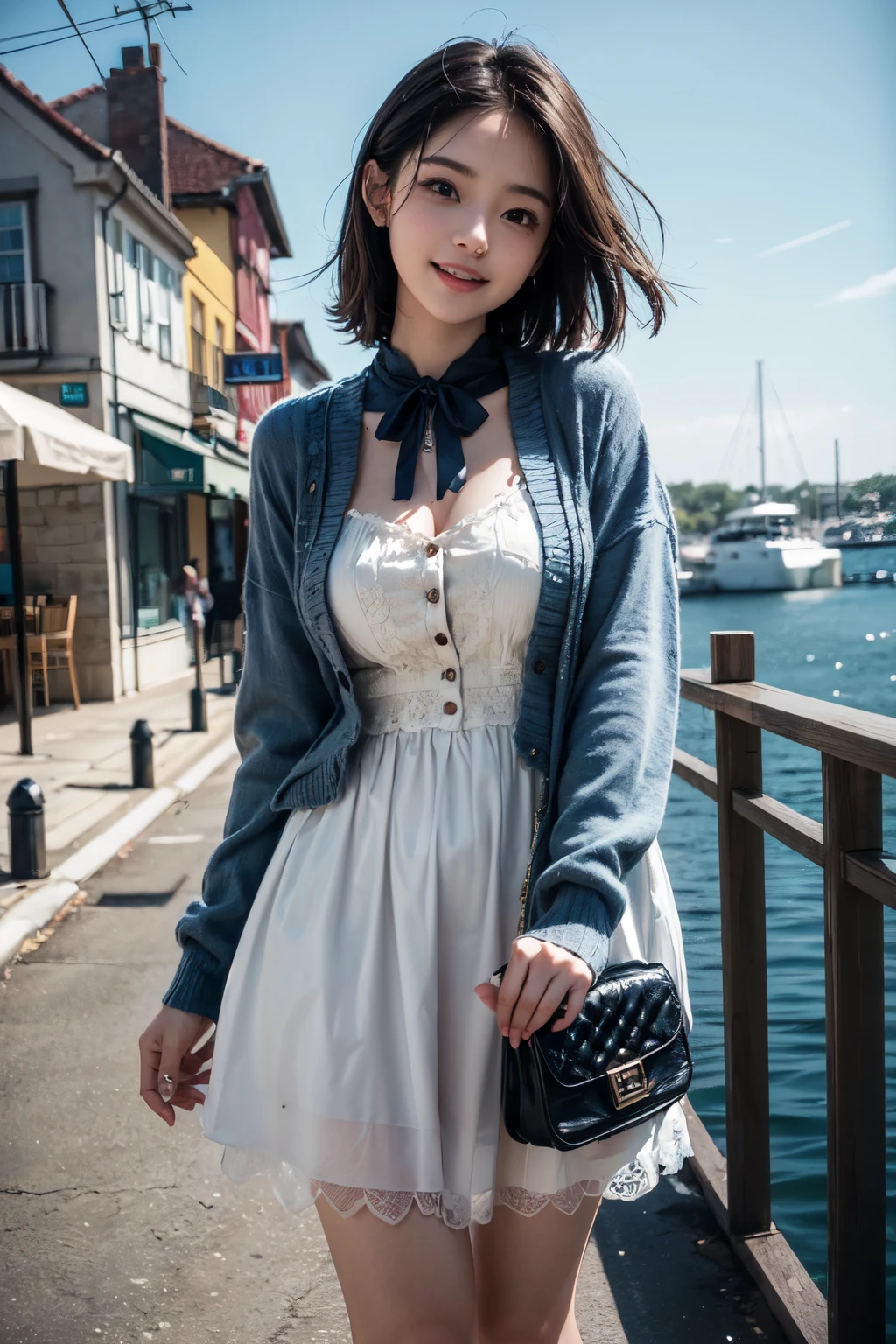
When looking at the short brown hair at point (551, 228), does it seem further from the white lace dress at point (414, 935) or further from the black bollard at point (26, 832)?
the black bollard at point (26, 832)

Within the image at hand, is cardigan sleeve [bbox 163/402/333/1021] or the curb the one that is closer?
cardigan sleeve [bbox 163/402/333/1021]

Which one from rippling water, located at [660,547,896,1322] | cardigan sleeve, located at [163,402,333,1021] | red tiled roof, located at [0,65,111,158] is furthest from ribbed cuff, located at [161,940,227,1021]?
red tiled roof, located at [0,65,111,158]

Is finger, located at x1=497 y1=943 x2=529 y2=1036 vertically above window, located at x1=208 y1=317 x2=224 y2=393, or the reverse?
window, located at x1=208 y1=317 x2=224 y2=393

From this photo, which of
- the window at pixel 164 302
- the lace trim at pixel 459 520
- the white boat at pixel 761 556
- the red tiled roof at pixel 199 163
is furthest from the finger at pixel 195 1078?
the red tiled roof at pixel 199 163

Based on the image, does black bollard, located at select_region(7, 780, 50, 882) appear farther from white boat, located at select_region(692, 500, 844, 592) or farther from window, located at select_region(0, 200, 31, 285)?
window, located at select_region(0, 200, 31, 285)

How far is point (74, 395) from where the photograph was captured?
12.5 meters

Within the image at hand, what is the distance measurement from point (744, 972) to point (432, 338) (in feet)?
4.82

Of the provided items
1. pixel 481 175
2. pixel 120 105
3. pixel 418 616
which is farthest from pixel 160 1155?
pixel 120 105

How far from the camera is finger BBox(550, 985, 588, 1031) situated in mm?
1146

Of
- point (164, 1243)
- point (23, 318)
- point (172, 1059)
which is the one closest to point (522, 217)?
point (172, 1059)

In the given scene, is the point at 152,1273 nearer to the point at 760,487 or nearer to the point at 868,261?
the point at 868,261

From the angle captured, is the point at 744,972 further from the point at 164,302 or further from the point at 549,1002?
the point at 164,302

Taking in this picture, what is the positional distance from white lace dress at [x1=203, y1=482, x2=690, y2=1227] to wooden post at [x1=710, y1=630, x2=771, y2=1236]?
36.0 inches

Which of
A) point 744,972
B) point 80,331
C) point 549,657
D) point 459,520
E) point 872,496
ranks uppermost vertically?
point 80,331
